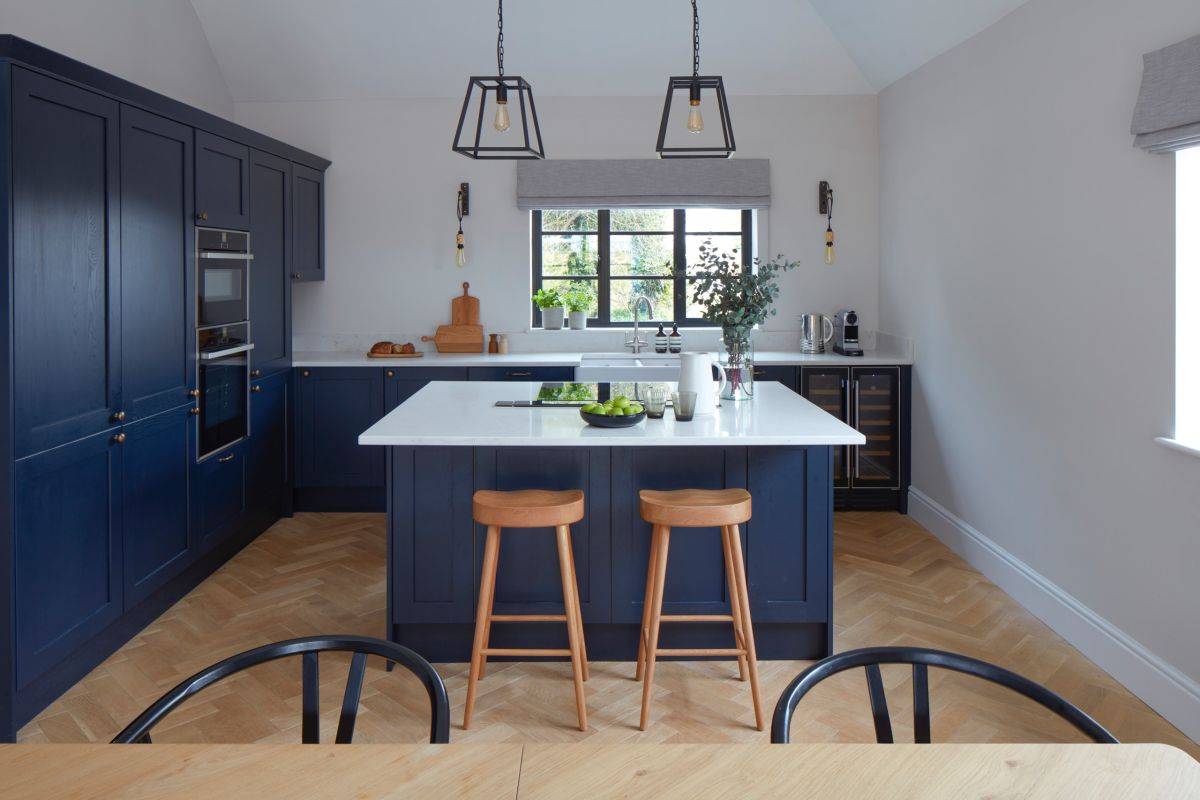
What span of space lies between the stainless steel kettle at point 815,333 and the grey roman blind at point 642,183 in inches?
34.3

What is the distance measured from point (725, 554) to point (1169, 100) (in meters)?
2.15

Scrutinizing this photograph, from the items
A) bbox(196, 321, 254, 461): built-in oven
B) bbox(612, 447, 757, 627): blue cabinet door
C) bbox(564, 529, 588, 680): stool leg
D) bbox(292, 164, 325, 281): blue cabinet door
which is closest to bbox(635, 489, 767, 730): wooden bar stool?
bbox(612, 447, 757, 627): blue cabinet door

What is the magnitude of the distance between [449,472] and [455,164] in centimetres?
346

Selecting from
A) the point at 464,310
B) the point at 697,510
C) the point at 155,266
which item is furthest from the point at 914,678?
the point at 464,310

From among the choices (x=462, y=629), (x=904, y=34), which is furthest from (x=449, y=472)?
(x=904, y=34)

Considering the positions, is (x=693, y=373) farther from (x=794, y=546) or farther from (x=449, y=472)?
(x=449, y=472)

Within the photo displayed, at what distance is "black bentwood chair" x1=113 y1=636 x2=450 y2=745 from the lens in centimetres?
142

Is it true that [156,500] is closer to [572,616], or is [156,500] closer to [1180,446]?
[572,616]

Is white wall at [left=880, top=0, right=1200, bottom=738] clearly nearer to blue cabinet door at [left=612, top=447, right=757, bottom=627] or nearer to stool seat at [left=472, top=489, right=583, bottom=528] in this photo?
blue cabinet door at [left=612, top=447, right=757, bottom=627]

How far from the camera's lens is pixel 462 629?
3492mm

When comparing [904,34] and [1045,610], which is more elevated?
[904,34]

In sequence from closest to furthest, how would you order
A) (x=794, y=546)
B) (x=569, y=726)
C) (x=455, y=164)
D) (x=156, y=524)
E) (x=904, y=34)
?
(x=569, y=726), (x=794, y=546), (x=156, y=524), (x=904, y=34), (x=455, y=164)

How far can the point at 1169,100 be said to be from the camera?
2982 mm

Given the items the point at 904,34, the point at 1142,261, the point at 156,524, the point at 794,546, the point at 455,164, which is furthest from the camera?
the point at 455,164
